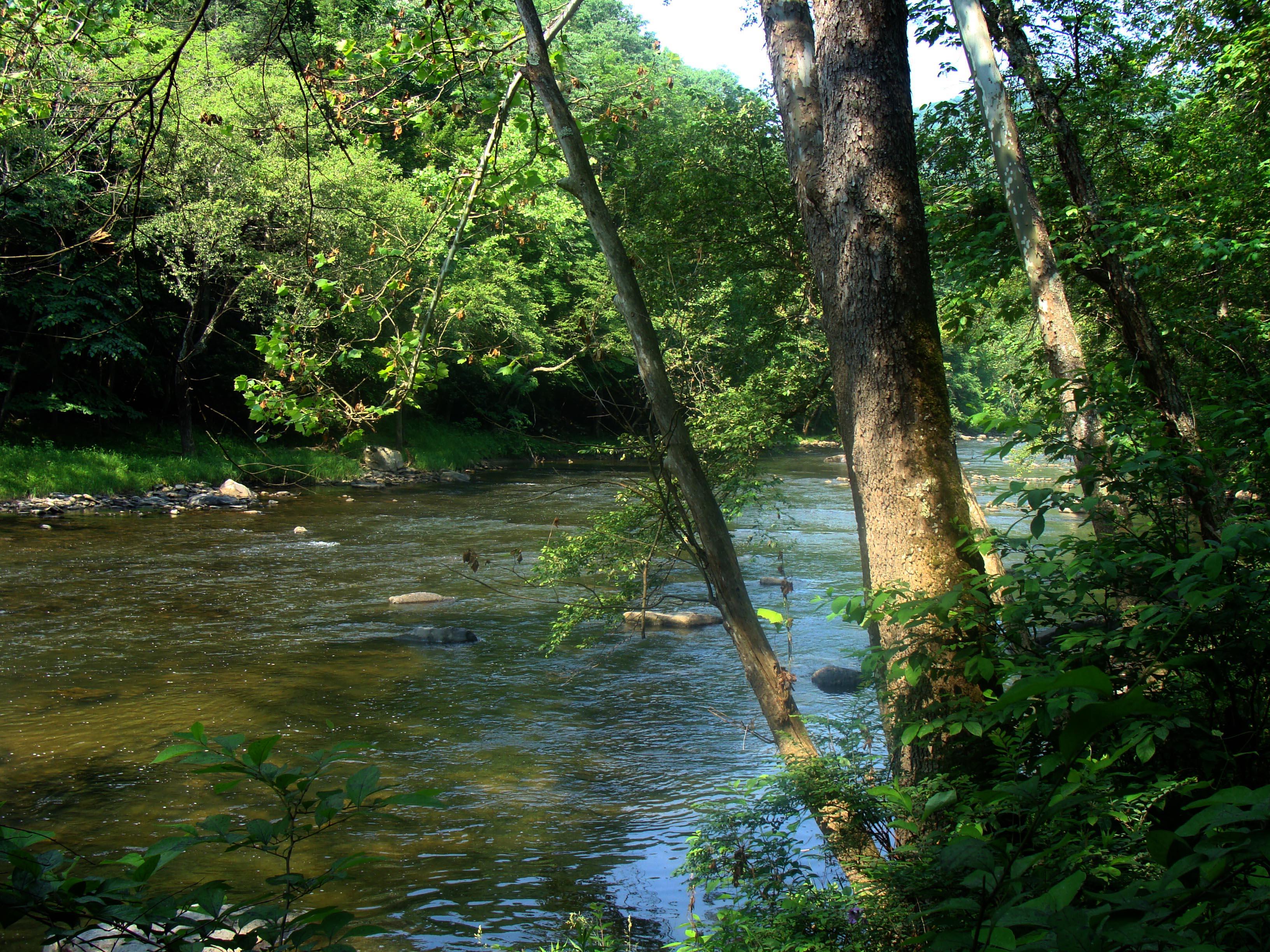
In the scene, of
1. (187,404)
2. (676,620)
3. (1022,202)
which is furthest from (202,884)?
(187,404)

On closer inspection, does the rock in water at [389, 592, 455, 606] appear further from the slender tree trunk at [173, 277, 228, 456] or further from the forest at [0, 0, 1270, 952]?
the slender tree trunk at [173, 277, 228, 456]

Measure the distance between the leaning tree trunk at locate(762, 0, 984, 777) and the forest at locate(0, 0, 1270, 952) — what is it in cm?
2

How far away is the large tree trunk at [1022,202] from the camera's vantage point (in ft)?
21.1

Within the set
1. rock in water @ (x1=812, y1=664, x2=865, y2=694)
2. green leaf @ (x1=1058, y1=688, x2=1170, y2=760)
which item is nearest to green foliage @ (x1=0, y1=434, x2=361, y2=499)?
rock in water @ (x1=812, y1=664, x2=865, y2=694)

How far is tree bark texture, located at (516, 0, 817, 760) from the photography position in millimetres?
5156

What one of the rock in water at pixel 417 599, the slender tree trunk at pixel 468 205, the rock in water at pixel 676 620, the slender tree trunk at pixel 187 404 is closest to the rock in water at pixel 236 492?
the slender tree trunk at pixel 187 404

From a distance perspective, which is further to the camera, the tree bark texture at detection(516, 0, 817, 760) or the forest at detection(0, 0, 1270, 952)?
the tree bark texture at detection(516, 0, 817, 760)

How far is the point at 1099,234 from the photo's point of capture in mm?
7492

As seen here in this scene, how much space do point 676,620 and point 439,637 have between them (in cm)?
318

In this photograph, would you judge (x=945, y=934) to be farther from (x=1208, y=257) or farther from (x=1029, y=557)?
(x=1208, y=257)

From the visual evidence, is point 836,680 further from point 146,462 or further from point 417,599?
point 146,462

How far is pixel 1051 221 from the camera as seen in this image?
780 centimetres

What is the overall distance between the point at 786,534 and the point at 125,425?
18184 millimetres

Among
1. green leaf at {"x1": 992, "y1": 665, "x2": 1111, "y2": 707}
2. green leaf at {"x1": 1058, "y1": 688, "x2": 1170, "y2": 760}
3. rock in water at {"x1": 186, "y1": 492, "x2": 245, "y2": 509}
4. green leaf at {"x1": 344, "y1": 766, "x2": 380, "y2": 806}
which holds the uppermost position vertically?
green leaf at {"x1": 992, "y1": 665, "x2": 1111, "y2": 707}
